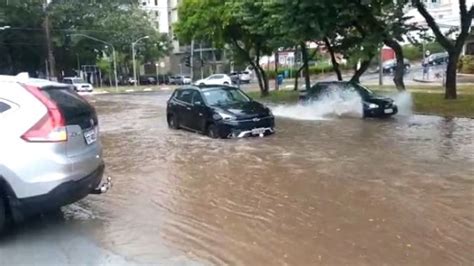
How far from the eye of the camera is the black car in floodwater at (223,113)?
15.3 meters

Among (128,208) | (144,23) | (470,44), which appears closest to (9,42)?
(144,23)

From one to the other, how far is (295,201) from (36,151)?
3.52 meters

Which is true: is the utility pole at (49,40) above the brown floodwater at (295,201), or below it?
above

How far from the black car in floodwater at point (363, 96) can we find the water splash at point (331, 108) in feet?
0.39

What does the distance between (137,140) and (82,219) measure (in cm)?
925

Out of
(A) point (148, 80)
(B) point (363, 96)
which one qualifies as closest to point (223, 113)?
(B) point (363, 96)

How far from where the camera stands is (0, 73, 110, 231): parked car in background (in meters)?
5.85

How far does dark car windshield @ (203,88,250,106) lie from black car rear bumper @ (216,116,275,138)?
89 centimetres

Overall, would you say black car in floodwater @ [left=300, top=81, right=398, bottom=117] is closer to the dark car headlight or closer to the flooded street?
the flooded street

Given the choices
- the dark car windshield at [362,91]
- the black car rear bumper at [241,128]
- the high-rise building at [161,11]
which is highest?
the high-rise building at [161,11]

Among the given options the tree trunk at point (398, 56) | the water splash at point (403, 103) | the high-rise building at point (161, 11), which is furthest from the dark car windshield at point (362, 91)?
the high-rise building at point (161, 11)

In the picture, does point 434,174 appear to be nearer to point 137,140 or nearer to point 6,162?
point 6,162

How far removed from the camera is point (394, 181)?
29.7 feet

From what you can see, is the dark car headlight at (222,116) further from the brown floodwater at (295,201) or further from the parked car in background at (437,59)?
the parked car in background at (437,59)
